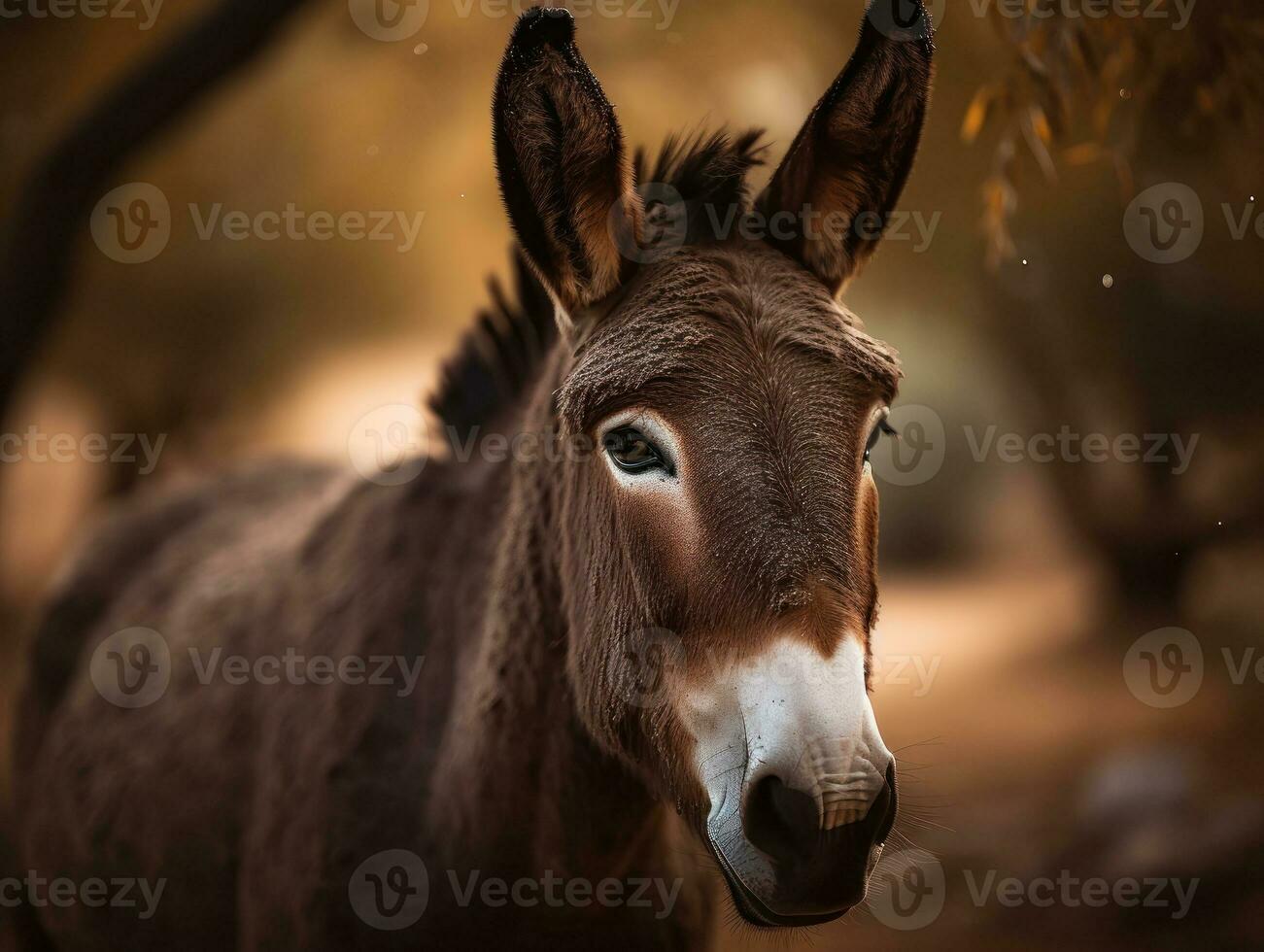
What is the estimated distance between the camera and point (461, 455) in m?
3.00

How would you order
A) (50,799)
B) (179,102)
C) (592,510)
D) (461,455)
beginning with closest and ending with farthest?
(592,510) < (461,455) < (50,799) < (179,102)

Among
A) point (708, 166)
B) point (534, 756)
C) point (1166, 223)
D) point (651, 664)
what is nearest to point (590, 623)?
point (651, 664)

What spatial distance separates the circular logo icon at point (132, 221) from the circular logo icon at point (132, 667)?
11.9 feet

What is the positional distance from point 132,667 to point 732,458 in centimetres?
284

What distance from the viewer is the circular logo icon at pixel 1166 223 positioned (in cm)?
698

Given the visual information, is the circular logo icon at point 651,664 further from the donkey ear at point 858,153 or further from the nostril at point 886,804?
the donkey ear at point 858,153

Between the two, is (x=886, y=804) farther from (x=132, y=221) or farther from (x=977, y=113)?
(x=132, y=221)

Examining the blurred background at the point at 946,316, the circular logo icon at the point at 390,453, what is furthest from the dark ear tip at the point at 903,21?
the circular logo icon at the point at 390,453

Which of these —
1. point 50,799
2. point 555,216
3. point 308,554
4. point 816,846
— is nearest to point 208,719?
point 308,554

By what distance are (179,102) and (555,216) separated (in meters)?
2.75

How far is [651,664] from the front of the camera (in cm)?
198

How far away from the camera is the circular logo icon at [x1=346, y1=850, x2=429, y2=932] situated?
234 cm

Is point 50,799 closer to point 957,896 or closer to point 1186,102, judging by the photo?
point 957,896

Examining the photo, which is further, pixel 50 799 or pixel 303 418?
pixel 303 418
